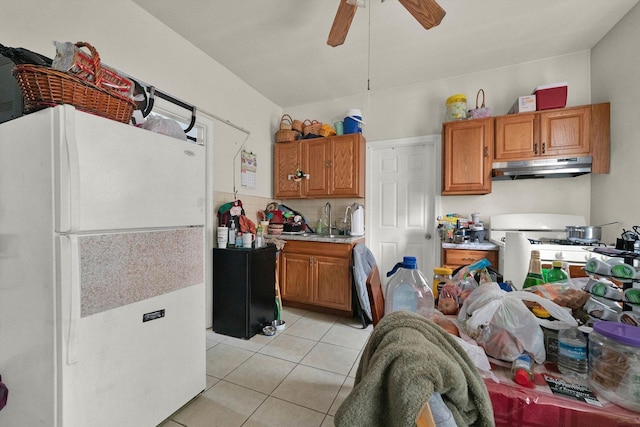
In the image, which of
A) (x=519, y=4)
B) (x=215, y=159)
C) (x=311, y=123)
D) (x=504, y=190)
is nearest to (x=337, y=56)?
(x=311, y=123)

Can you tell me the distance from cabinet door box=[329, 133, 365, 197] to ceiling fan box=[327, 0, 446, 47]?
4.75 feet

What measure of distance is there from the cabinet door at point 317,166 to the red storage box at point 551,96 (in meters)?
2.18

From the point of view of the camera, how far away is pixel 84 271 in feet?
3.42

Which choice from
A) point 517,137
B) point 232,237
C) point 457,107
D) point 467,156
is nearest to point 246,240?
point 232,237

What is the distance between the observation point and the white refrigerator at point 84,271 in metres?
0.99

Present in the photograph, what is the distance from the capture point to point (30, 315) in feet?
3.41

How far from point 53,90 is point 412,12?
1906 millimetres

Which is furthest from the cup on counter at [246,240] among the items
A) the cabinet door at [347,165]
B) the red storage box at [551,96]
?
the red storage box at [551,96]

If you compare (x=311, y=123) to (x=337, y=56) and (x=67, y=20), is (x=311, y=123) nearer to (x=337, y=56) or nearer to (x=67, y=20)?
(x=337, y=56)

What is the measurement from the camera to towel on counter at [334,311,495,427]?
426 millimetres

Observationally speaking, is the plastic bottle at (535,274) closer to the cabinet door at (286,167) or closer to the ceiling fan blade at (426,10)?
the ceiling fan blade at (426,10)

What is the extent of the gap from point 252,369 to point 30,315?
1.34 meters

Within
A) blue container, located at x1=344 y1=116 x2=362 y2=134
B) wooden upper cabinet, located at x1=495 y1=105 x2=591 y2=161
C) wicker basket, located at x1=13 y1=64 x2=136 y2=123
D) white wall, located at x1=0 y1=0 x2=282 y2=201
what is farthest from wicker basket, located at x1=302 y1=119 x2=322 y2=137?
wicker basket, located at x1=13 y1=64 x2=136 y2=123

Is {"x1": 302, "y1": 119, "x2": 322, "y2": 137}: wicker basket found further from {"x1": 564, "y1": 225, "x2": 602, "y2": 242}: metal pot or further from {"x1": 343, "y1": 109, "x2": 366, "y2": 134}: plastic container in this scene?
{"x1": 564, "y1": 225, "x2": 602, "y2": 242}: metal pot
